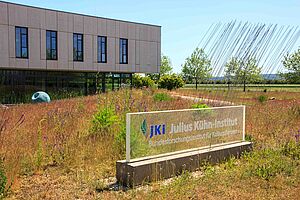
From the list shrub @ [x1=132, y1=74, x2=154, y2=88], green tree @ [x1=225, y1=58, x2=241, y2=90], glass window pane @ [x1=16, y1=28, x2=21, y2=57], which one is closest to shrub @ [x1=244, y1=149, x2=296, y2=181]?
green tree @ [x1=225, y1=58, x2=241, y2=90]

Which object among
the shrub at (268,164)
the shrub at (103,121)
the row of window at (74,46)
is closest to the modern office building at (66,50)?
the row of window at (74,46)

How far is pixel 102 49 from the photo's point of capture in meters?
31.9

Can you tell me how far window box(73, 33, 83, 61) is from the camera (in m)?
29.8

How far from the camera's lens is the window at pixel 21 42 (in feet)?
86.3

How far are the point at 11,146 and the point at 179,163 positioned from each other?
2.82 m

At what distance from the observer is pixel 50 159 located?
6.09 metres

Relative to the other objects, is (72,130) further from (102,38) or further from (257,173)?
(102,38)

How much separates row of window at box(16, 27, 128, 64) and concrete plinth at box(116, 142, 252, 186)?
23478 millimetres

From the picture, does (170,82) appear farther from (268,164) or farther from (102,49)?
(268,164)

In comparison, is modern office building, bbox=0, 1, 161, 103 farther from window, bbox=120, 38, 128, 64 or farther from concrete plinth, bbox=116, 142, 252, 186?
concrete plinth, bbox=116, 142, 252, 186

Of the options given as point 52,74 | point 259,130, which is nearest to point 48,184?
point 259,130

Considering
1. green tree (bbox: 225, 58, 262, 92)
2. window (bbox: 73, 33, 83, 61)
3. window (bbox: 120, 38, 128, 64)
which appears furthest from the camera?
window (bbox: 120, 38, 128, 64)

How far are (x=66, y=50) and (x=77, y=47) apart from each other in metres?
1.27

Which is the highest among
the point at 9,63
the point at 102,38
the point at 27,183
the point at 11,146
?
the point at 102,38
